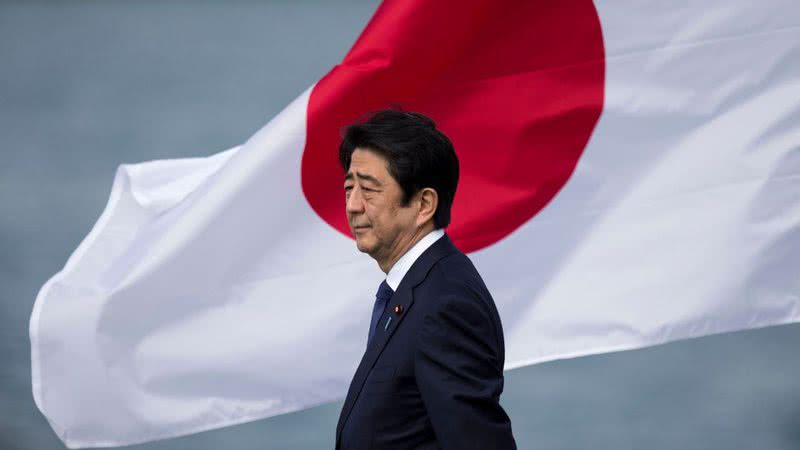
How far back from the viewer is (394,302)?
1.81 meters

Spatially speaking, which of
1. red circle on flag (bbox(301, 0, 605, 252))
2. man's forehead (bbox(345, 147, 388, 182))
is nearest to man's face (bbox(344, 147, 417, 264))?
man's forehead (bbox(345, 147, 388, 182))

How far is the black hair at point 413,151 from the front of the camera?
1.83 meters

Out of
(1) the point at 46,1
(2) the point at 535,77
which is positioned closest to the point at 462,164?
(2) the point at 535,77

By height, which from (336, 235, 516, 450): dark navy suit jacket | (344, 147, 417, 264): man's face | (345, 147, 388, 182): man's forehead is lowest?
(336, 235, 516, 450): dark navy suit jacket

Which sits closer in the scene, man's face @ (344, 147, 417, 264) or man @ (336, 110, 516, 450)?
man @ (336, 110, 516, 450)

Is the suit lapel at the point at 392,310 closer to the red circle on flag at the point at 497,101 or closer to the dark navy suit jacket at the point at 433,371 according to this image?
the dark navy suit jacket at the point at 433,371

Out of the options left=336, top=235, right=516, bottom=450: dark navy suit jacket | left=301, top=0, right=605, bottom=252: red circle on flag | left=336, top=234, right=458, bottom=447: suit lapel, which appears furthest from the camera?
left=301, top=0, right=605, bottom=252: red circle on flag

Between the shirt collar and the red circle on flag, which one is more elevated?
the red circle on flag

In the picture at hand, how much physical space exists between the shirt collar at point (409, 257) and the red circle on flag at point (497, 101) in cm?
88

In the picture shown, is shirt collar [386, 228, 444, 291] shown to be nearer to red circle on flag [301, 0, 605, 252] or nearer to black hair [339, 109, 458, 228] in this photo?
black hair [339, 109, 458, 228]

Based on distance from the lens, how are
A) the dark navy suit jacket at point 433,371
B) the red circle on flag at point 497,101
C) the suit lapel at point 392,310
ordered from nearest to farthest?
the dark navy suit jacket at point 433,371
the suit lapel at point 392,310
the red circle on flag at point 497,101

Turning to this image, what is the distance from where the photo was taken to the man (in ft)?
5.45

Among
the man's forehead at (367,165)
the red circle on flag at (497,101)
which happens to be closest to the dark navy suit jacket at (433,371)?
the man's forehead at (367,165)

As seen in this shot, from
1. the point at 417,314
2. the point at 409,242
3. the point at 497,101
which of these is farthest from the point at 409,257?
the point at 497,101
